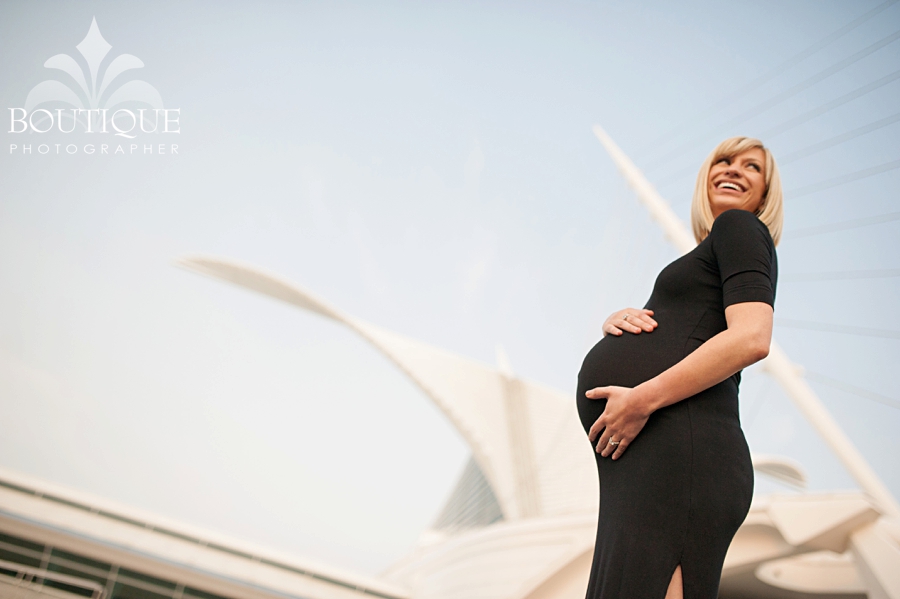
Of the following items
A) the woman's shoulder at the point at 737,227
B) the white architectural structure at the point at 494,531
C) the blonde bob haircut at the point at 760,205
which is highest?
the blonde bob haircut at the point at 760,205

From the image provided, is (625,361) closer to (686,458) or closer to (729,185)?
(686,458)

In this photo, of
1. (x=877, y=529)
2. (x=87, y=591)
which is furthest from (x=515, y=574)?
(x=87, y=591)

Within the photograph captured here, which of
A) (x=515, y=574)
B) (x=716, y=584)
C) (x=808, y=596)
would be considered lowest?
(x=515, y=574)

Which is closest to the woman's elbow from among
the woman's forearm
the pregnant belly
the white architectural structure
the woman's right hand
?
the woman's forearm

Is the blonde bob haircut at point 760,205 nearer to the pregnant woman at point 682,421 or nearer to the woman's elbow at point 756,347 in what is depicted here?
the pregnant woman at point 682,421

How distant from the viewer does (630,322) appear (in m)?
1.41

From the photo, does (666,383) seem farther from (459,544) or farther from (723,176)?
(459,544)

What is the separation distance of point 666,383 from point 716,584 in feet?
1.35

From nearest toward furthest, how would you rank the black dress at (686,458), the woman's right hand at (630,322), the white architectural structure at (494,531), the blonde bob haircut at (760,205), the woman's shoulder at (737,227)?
the black dress at (686,458) → the woman's shoulder at (737,227) → the woman's right hand at (630,322) → the blonde bob haircut at (760,205) → the white architectural structure at (494,531)

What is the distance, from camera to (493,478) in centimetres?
1752

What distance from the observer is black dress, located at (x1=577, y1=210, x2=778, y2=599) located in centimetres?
107

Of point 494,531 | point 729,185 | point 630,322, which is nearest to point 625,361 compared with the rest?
point 630,322

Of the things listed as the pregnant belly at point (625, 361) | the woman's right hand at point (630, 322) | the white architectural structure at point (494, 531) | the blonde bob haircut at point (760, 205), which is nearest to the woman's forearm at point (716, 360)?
the pregnant belly at point (625, 361)

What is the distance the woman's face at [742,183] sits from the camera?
4.92ft
